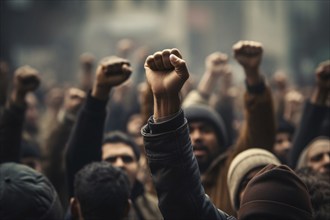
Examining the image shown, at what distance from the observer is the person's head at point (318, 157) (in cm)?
375

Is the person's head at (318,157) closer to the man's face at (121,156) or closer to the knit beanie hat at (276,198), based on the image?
the man's face at (121,156)

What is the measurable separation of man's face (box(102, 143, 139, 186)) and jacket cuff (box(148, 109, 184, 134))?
71.0 inches

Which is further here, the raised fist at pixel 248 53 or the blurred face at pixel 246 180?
the raised fist at pixel 248 53

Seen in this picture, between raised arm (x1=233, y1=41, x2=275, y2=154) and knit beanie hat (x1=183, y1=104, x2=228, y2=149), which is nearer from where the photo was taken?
raised arm (x1=233, y1=41, x2=275, y2=154)

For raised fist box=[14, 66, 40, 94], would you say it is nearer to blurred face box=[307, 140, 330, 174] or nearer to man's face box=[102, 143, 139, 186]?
man's face box=[102, 143, 139, 186]

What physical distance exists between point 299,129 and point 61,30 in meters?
16.9

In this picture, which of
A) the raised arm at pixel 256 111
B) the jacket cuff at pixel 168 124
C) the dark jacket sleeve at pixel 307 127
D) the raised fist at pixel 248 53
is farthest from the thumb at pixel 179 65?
the dark jacket sleeve at pixel 307 127

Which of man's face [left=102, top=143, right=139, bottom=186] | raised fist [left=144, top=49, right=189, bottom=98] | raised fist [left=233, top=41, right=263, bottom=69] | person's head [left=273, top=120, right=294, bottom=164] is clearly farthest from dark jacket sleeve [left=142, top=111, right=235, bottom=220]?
person's head [left=273, top=120, right=294, bottom=164]

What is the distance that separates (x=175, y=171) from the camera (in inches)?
71.2

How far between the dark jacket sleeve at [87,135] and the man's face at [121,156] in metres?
0.49

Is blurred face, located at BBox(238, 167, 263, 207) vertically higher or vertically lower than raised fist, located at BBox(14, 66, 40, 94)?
lower

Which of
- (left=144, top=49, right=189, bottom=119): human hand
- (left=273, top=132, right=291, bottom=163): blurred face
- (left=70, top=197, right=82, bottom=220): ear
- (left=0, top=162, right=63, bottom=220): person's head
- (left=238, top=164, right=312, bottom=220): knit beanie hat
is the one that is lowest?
(left=273, top=132, right=291, bottom=163): blurred face

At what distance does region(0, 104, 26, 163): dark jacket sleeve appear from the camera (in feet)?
10.9

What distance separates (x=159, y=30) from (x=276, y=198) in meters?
21.0
